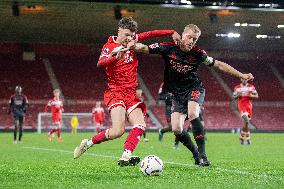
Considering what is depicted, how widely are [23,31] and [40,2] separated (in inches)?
406

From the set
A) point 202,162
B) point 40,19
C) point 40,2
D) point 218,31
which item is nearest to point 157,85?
point 218,31

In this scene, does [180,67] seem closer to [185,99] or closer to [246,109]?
[185,99]

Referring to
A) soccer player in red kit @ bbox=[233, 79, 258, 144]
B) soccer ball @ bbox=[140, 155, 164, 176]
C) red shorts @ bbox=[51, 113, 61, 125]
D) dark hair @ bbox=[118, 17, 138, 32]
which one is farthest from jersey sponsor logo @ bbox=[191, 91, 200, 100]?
red shorts @ bbox=[51, 113, 61, 125]

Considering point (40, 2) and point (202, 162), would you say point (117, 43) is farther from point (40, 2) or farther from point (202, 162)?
point (40, 2)

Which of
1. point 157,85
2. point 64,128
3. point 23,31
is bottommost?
point 64,128

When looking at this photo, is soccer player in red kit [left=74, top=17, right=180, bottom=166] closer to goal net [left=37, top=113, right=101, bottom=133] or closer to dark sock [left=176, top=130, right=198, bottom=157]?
dark sock [left=176, top=130, right=198, bottom=157]

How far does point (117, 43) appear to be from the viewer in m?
8.35

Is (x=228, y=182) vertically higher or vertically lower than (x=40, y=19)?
lower

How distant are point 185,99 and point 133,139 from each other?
1670mm

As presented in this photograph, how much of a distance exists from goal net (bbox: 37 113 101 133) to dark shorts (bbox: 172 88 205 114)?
2597 centimetres

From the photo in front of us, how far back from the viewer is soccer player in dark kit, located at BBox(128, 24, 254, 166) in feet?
27.9

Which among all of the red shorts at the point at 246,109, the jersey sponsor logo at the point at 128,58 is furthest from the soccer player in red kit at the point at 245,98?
the jersey sponsor logo at the point at 128,58

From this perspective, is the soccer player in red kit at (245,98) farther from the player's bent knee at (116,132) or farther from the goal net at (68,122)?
the goal net at (68,122)

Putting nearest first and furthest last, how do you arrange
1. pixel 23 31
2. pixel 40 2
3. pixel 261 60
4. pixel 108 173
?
pixel 108 173, pixel 40 2, pixel 23 31, pixel 261 60
